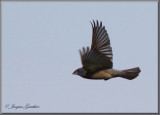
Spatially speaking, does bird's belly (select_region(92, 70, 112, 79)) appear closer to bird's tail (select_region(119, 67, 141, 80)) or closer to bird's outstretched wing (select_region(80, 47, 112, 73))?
bird's outstretched wing (select_region(80, 47, 112, 73))

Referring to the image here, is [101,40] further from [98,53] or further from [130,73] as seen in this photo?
[130,73]

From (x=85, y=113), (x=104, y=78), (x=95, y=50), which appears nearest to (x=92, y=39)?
(x=95, y=50)

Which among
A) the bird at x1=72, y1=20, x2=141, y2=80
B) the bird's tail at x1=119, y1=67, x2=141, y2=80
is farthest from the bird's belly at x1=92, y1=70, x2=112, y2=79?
the bird's tail at x1=119, y1=67, x2=141, y2=80

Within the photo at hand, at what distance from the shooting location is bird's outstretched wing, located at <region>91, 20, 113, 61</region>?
32.4 feet

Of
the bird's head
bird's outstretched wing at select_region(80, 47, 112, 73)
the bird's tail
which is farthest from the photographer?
the bird's tail

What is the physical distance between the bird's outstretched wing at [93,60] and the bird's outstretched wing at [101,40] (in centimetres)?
13

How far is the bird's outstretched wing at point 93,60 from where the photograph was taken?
30.9 feet

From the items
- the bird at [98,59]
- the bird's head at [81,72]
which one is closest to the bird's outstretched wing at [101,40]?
the bird at [98,59]

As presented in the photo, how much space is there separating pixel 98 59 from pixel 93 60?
0.16m

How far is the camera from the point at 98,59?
9.71 m

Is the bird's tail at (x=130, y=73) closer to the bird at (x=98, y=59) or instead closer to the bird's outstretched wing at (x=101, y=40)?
the bird at (x=98, y=59)

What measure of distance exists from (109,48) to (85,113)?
1.70 meters

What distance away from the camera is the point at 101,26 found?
33.0ft

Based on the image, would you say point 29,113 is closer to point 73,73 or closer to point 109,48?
point 73,73
